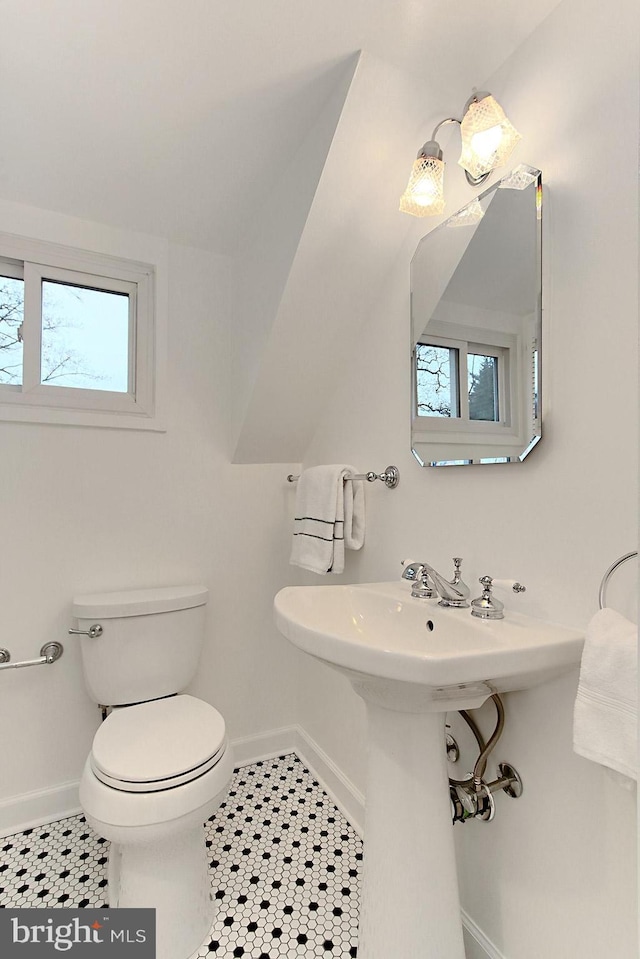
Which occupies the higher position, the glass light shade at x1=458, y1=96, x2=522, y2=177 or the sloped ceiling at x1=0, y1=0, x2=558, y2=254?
the sloped ceiling at x1=0, y1=0, x2=558, y2=254

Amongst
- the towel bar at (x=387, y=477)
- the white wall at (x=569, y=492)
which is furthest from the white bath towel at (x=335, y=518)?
the white wall at (x=569, y=492)

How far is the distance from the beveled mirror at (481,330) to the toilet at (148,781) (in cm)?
100

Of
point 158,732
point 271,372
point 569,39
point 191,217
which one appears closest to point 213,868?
point 158,732

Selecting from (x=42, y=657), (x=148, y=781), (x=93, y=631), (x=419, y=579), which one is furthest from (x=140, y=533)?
(x=419, y=579)

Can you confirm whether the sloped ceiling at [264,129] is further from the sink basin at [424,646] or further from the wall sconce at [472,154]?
Answer: the sink basin at [424,646]

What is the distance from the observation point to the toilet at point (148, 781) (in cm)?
113

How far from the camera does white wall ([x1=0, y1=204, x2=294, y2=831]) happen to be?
1596 mm

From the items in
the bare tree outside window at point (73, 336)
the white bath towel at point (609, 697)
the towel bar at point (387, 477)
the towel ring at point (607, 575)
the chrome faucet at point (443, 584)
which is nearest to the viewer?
the white bath towel at point (609, 697)

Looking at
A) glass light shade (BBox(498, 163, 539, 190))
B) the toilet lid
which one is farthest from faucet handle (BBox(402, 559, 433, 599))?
glass light shade (BBox(498, 163, 539, 190))

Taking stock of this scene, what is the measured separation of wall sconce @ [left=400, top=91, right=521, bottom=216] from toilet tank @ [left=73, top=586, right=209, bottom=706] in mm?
1425

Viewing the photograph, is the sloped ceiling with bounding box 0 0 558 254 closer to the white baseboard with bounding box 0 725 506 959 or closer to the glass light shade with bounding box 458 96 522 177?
the glass light shade with bounding box 458 96 522 177

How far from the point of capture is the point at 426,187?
1.17m

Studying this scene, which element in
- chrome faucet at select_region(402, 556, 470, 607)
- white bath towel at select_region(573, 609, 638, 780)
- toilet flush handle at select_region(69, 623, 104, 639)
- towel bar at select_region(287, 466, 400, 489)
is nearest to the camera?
white bath towel at select_region(573, 609, 638, 780)

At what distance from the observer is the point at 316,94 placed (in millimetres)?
1238
